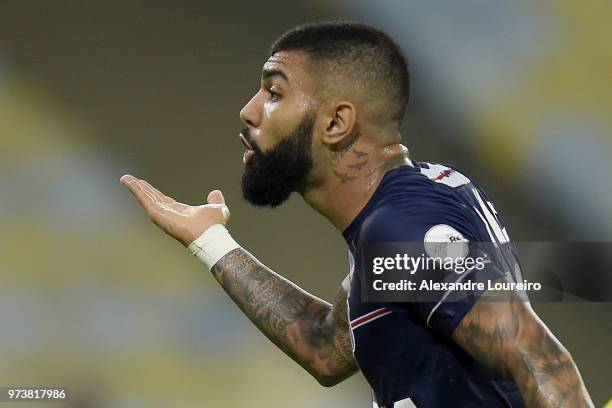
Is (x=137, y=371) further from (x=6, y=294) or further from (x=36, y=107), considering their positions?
(x=36, y=107)

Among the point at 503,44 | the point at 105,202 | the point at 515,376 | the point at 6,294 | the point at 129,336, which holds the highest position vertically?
the point at 503,44

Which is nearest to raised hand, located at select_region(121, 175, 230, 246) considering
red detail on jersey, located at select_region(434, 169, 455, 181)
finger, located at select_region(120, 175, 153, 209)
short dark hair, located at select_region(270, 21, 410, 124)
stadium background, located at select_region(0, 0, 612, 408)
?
finger, located at select_region(120, 175, 153, 209)

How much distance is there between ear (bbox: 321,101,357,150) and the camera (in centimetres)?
174

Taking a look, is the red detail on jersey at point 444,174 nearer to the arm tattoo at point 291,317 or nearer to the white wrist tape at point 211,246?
the arm tattoo at point 291,317

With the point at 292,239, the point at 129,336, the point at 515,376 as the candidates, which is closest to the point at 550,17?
the point at 292,239

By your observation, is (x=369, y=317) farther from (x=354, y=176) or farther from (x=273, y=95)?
(x=273, y=95)

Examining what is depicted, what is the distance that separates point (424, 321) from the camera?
4.82 ft

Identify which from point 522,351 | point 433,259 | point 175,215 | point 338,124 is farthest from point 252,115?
point 522,351

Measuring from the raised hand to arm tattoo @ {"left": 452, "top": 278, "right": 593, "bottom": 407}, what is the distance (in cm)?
80

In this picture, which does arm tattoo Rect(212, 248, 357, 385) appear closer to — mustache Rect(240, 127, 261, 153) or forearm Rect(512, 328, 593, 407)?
mustache Rect(240, 127, 261, 153)

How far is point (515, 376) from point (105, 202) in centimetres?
251

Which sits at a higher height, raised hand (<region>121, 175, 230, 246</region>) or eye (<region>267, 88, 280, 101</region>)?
eye (<region>267, 88, 280, 101</region>)

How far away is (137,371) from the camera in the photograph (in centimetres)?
342

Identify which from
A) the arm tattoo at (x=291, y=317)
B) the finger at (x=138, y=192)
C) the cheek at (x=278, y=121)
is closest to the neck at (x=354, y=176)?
the cheek at (x=278, y=121)
